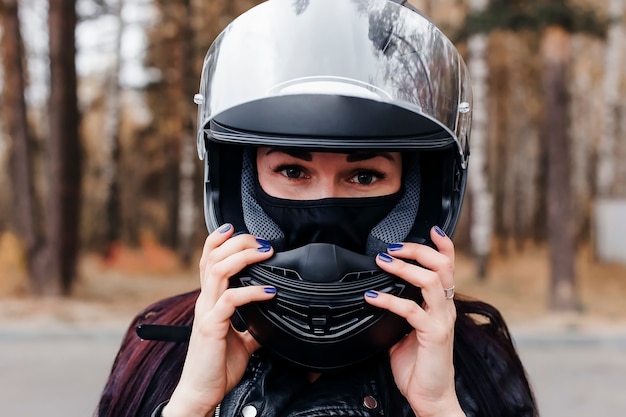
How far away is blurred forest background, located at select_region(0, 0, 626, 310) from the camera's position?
8.77 metres

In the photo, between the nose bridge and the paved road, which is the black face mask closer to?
the nose bridge

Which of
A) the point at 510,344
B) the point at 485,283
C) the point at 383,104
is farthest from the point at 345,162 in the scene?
the point at 485,283

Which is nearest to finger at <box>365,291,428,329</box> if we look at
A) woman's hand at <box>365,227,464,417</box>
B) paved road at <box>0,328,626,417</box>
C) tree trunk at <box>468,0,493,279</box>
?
woman's hand at <box>365,227,464,417</box>

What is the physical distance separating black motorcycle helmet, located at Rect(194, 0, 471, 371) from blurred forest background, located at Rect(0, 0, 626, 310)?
0.49ft

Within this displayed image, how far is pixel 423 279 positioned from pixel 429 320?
0.07m

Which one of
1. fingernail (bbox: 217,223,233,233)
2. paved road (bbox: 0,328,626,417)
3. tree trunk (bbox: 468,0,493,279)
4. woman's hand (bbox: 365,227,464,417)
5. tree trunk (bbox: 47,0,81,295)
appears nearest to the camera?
woman's hand (bbox: 365,227,464,417)

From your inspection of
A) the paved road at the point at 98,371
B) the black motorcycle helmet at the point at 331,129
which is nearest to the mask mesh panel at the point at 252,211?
the black motorcycle helmet at the point at 331,129

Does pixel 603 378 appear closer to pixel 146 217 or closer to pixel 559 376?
pixel 559 376

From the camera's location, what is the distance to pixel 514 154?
917 inches

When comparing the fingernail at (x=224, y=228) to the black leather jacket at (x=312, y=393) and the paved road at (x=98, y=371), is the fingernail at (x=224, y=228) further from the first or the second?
the paved road at (x=98, y=371)

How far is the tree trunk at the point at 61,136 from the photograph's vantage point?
30.0 feet

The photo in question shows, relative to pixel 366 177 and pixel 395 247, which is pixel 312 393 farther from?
pixel 366 177

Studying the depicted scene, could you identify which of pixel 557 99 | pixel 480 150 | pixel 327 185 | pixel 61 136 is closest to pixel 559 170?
pixel 557 99

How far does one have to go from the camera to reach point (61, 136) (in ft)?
30.0
